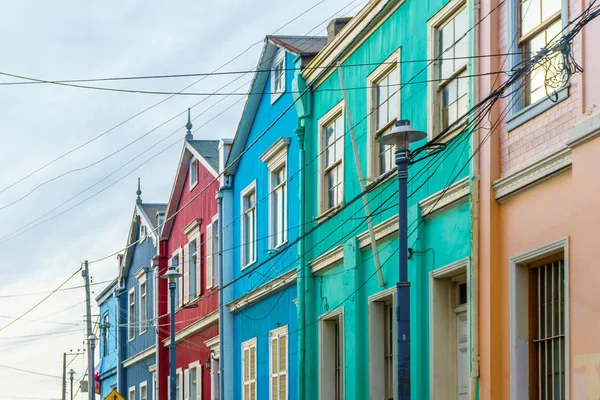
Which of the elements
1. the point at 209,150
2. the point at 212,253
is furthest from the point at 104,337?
the point at 212,253

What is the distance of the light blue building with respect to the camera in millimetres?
50188

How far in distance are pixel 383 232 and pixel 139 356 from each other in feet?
82.5

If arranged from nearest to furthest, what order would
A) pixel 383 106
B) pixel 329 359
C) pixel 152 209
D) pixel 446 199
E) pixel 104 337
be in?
pixel 446 199
pixel 383 106
pixel 329 359
pixel 152 209
pixel 104 337

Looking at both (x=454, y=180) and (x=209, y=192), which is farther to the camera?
(x=209, y=192)

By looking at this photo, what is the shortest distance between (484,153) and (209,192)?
59.5 ft

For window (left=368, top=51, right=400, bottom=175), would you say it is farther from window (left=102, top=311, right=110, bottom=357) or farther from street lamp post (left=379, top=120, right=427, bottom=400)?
window (left=102, top=311, right=110, bottom=357)

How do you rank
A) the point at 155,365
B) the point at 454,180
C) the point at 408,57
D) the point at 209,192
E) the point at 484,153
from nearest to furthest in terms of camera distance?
the point at 484,153
the point at 454,180
the point at 408,57
the point at 209,192
the point at 155,365

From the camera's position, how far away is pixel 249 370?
96.4ft

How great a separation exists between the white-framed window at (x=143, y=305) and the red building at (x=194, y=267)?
7.73ft

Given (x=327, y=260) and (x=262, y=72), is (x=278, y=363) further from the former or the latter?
(x=262, y=72)

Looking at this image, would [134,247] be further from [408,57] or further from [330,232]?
[408,57]

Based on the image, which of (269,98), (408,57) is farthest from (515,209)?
(269,98)

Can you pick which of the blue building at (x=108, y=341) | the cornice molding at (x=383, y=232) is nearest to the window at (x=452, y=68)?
the cornice molding at (x=383, y=232)

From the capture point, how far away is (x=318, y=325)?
24016 millimetres
